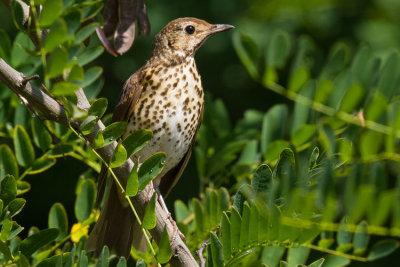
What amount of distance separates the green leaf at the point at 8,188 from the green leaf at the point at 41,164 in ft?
1.31

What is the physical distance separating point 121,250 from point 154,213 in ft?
2.85

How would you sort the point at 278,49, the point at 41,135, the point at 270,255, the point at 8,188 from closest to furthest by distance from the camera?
the point at 8,188, the point at 270,255, the point at 41,135, the point at 278,49

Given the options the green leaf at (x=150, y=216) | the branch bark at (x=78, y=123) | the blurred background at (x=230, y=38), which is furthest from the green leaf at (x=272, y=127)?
the blurred background at (x=230, y=38)

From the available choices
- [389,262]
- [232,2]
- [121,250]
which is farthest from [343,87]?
[232,2]

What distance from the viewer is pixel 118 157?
2197 millimetres

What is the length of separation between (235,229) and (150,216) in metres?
0.30

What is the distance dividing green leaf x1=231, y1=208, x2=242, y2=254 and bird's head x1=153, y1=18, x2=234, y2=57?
Answer: 1.59 meters

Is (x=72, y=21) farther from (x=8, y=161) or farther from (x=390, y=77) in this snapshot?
(x=390, y=77)

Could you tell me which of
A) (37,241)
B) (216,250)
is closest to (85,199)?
(37,241)

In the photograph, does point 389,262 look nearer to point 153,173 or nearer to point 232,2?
point 232,2

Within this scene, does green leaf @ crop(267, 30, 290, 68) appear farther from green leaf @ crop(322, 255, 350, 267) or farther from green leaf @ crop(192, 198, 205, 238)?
green leaf @ crop(322, 255, 350, 267)

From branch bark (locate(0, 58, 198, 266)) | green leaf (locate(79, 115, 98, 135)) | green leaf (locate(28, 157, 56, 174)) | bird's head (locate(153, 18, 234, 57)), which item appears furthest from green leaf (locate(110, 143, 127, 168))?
bird's head (locate(153, 18, 234, 57))

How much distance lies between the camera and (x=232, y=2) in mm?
5000

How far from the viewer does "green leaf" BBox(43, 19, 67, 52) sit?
1793mm
